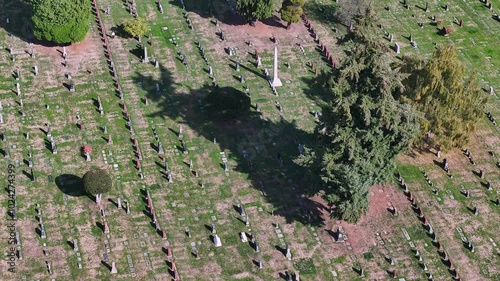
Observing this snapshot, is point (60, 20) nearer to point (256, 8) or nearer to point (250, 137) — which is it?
point (256, 8)

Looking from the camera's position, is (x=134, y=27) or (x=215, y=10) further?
(x=215, y=10)

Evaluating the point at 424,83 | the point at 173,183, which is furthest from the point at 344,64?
the point at 173,183

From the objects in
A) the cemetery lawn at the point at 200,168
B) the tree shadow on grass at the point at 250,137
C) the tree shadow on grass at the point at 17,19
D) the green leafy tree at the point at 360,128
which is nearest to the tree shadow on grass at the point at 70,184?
the cemetery lawn at the point at 200,168

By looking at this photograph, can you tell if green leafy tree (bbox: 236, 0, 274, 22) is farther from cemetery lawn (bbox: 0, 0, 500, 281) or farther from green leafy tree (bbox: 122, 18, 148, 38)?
green leafy tree (bbox: 122, 18, 148, 38)

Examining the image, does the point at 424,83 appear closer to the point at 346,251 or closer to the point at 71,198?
the point at 346,251

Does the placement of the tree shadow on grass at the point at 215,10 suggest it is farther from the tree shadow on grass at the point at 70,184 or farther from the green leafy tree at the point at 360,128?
the tree shadow on grass at the point at 70,184

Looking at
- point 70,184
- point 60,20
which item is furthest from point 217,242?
point 60,20

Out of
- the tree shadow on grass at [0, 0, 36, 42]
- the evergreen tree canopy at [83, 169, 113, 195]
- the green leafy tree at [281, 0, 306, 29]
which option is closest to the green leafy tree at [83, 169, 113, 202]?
the evergreen tree canopy at [83, 169, 113, 195]

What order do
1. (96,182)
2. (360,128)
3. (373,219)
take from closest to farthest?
(360,128) → (96,182) → (373,219)
